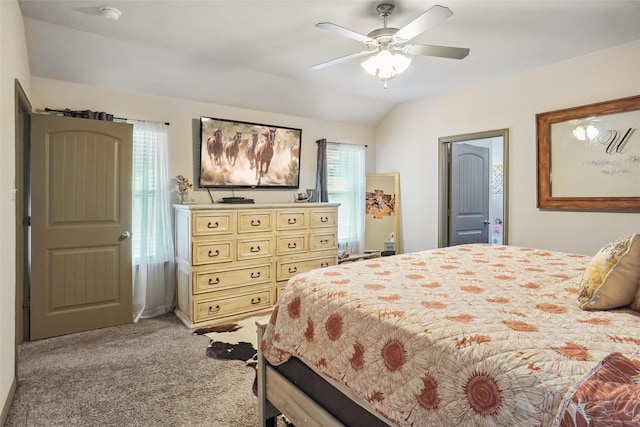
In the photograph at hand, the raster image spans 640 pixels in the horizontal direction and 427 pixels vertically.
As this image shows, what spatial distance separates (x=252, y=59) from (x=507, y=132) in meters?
2.86

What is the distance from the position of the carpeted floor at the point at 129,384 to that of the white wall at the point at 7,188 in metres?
0.23

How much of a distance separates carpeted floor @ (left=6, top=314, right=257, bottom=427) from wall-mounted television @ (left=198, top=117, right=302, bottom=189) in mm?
1781

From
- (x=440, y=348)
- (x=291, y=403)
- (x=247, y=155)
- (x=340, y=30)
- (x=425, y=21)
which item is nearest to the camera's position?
(x=440, y=348)

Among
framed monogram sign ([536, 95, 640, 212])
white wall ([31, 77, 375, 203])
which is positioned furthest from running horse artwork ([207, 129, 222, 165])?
framed monogram sign ([536, 95, 640, 212])

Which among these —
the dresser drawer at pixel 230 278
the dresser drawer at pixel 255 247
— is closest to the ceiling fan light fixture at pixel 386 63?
the dresser drawer at pixel 255 247

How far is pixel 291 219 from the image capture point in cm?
409

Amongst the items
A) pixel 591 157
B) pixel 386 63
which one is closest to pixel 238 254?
pixel 386 63

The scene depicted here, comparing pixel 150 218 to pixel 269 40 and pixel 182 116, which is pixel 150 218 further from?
pixel 269 40

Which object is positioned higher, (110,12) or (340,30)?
(110,12)

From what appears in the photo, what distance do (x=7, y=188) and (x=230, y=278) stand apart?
78.4 inches

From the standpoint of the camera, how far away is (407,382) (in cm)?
111

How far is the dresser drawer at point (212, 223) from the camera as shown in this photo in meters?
3.41

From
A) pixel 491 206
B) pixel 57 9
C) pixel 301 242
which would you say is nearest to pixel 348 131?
pixel 301 242

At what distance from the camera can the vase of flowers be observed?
372cm
